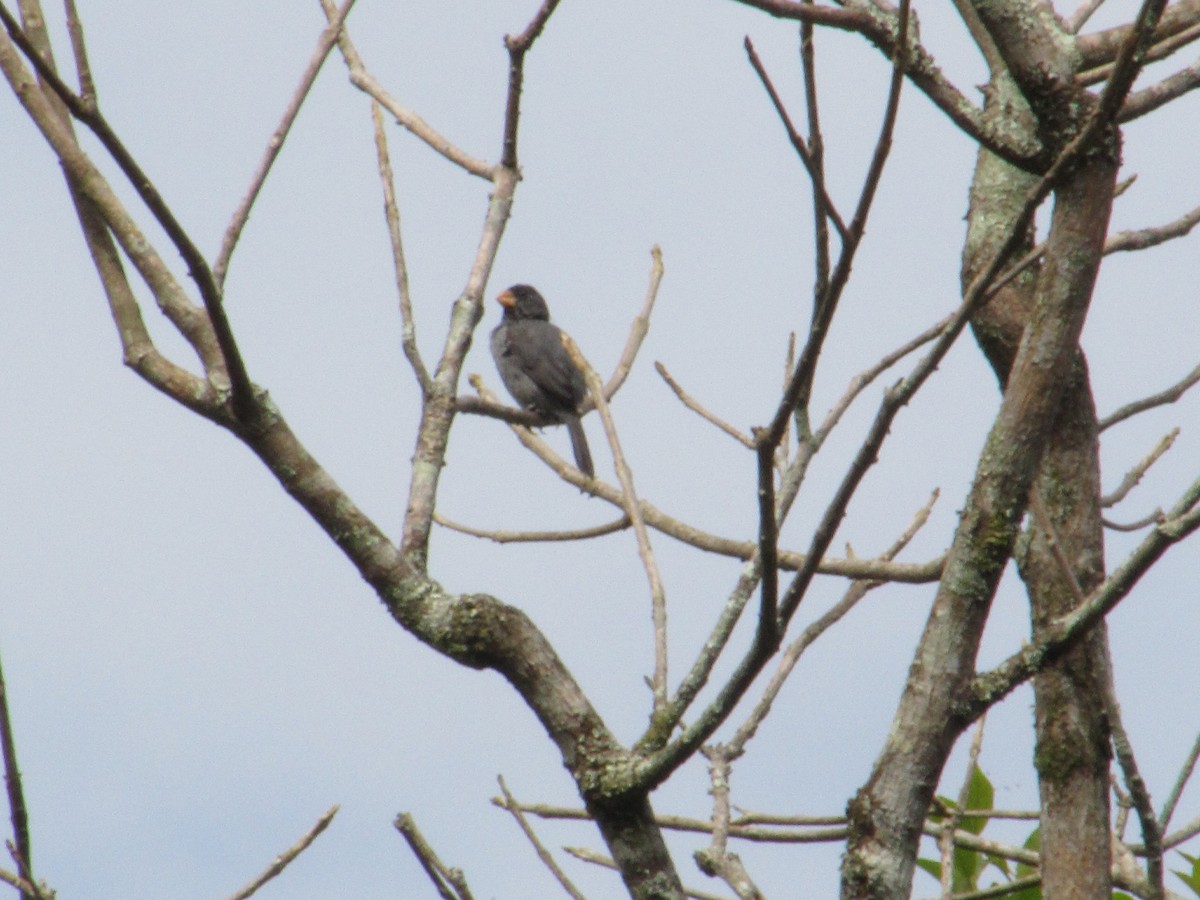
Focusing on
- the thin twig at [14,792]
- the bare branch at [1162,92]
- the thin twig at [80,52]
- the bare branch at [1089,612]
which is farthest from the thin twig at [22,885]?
the bare branch at [1162,92]

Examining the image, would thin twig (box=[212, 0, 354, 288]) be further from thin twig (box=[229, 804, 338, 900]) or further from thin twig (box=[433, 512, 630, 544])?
thin twig (box=[433, 512, 630, 544])

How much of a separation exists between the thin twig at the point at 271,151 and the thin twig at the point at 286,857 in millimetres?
926

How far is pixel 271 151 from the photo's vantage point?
2.51 m

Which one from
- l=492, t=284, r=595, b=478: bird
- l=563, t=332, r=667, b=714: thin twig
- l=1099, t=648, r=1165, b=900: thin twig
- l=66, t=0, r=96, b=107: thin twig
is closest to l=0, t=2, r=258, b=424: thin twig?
l=66, t=0, r=96, b=107: thin twig

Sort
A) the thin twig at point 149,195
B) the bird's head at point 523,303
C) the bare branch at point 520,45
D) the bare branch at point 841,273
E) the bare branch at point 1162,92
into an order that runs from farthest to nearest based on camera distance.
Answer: the bird's head at point 523,303, the bare branch at point 520,45, the bare branch at point 1162,92, the thin twig at point 149,195, the bare branch at point 841,273

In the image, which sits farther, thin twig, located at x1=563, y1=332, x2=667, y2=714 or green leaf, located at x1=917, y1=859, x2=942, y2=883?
green leaf, located at x1=917, y1=859, x2=942, y2=883

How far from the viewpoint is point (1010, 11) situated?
243 cm

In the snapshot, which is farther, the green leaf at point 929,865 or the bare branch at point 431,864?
the green leaf at point 929,865

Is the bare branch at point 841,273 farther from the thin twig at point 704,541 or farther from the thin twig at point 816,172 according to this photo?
the thin twig at point 704,541

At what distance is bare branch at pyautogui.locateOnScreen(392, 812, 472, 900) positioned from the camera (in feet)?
5.78

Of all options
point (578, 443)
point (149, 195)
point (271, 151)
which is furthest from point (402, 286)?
point (578, 443)

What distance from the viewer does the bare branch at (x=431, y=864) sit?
5.78ft

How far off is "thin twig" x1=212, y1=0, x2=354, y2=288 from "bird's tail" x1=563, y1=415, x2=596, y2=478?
20.2 ft

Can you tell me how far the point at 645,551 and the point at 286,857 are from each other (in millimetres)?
865
